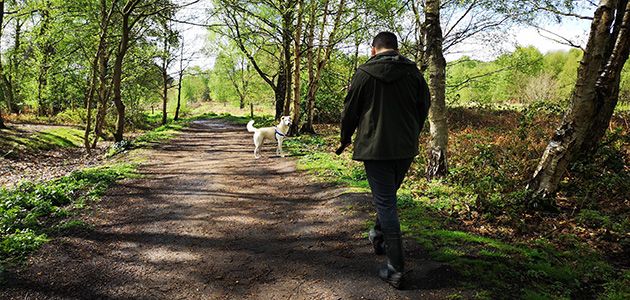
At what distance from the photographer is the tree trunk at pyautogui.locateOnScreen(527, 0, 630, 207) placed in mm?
4984

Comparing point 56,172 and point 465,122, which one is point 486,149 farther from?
point 56,172

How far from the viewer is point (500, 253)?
13.2ft

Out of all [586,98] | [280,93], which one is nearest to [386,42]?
[586,98]

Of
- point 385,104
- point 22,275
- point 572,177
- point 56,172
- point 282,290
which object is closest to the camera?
point 385,104

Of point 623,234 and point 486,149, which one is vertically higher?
point 486,149

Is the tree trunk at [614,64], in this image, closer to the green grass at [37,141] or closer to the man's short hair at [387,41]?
the man's short hair at [387,41]

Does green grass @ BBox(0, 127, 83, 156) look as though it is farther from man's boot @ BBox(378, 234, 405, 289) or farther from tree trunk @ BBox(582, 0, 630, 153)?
tree trunk @ BBox(582, 0, 630, 153)

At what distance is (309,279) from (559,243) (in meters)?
3.25

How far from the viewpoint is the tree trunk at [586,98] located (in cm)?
498

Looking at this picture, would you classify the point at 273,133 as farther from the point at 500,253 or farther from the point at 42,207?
the point at 500,253

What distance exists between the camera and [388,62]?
10.9 ft

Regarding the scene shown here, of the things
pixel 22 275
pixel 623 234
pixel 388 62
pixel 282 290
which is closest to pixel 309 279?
pixel 282 290

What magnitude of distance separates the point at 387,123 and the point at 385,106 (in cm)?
16

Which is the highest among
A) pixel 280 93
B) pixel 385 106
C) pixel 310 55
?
pixel 310 55
